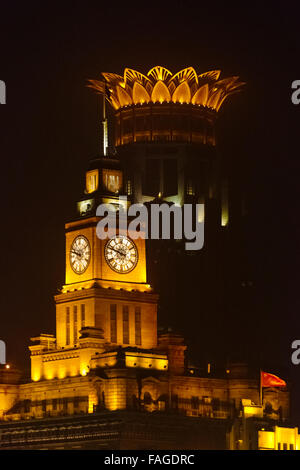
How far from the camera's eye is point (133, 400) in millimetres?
197000

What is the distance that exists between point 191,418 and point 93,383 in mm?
7394

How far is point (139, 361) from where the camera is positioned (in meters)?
198

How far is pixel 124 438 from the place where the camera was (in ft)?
639
